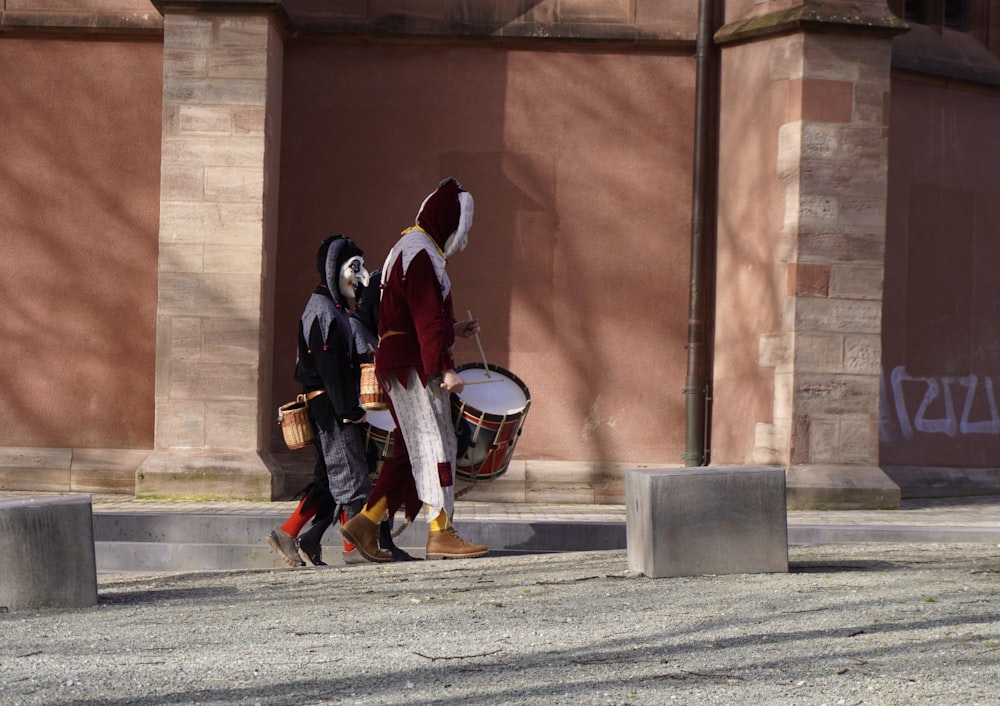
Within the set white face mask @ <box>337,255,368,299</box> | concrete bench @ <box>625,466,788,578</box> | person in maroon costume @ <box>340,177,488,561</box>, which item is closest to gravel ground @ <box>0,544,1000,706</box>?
concrete bench @ <box>625,466,788,578</box>

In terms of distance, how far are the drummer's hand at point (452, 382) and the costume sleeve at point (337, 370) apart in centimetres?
78

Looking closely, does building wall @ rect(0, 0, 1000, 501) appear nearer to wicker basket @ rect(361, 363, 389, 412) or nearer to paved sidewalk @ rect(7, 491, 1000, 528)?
paved sidewalk @ rect(7, 491, 1000, 528)

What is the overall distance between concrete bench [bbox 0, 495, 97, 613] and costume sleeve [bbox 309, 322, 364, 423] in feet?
7.04

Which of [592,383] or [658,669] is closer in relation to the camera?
[658,669]

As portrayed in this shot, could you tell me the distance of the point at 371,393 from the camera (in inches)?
296

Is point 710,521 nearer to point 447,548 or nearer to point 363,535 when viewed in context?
point 447,548

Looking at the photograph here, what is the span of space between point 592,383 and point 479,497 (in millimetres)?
1366

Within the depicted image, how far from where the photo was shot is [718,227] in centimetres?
1252

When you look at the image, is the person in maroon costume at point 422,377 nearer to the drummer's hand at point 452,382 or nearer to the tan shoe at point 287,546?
the drummer's hand at point 452,382

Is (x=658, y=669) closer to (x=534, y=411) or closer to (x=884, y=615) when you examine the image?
(x=884, y=615)

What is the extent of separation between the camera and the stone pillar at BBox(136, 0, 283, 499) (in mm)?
11625

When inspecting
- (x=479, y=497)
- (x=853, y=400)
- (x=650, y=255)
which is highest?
(x=650, y=255)

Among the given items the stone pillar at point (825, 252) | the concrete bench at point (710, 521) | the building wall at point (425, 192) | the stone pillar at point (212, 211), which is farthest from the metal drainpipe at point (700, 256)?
the concrete bench at point (710, 521)

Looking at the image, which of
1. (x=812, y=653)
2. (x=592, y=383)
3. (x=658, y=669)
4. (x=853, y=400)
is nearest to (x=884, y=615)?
(x=812, y=653)
